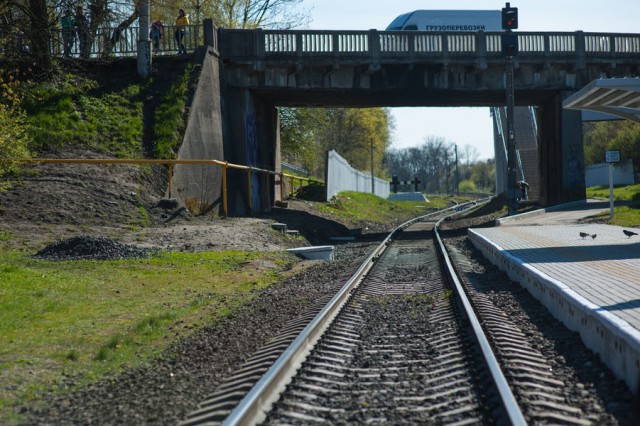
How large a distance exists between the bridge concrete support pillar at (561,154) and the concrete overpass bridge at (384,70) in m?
0.05

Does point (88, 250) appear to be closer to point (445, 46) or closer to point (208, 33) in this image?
point (208, 33)

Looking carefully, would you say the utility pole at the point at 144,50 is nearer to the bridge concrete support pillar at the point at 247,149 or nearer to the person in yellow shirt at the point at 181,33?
the person in yellow shirt at the point at 181,33

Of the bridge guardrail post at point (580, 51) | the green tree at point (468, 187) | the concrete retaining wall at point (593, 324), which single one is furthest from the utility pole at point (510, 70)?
the green tree at point (468, 187)

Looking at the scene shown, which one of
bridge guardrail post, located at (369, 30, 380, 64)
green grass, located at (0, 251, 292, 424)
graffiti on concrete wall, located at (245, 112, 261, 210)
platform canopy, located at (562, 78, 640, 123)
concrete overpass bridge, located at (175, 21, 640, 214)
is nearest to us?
green grass, located at (0, 251, 292, 424)

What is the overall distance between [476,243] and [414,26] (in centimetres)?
2367

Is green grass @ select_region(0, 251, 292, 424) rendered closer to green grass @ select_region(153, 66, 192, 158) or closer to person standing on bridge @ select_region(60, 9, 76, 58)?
green grass @ select_region(153, 66, 192, 158)

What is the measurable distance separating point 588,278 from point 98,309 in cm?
663

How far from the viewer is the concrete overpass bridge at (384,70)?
32406 mm

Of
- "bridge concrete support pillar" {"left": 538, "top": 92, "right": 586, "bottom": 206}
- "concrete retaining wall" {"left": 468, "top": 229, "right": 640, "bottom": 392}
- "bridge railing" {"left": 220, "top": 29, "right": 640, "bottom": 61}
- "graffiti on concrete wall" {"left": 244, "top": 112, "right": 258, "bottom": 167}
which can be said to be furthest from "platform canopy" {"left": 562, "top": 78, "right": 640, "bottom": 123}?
"graffiti on concrete wall" {"left": 244, "top": 112, "right": 258, "bottom": 167}

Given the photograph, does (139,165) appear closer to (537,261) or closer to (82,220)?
(82,220)

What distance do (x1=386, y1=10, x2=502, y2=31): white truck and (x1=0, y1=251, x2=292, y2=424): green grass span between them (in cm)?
2908

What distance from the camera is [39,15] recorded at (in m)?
24.8

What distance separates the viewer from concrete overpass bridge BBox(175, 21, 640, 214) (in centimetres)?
3241

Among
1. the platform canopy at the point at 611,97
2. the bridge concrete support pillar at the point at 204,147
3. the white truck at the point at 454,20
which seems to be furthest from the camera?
the white truck at the point at 454,20
